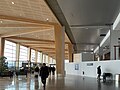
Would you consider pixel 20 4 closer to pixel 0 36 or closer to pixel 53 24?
pixel 53 24

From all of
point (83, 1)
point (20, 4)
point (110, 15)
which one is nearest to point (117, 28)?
point (110, 15)

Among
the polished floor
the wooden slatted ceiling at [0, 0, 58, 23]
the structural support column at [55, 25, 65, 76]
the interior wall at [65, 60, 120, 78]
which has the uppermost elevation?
the wooden slatted ceiling at [0, 0, 58, 23]

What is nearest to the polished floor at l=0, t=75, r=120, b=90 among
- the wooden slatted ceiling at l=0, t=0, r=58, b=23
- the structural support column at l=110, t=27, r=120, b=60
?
the wooden slatted ceiling at l=0, t=0, r=58, b=23

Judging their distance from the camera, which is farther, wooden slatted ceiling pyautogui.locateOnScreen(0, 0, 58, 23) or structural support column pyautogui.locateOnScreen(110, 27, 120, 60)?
structural support column pyautogui.locateOnScreen(110, 27, 120, 60)

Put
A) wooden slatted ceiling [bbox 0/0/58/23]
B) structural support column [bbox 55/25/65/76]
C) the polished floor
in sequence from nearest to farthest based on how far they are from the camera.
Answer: the polished floor < wooden slatted ceiling [bbox 0/0/58/23] < structural support column [bbox 55/25/65/76]

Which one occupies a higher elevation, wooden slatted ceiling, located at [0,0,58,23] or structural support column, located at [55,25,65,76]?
wooden slatted ceiling, located at [0,0,58,23]

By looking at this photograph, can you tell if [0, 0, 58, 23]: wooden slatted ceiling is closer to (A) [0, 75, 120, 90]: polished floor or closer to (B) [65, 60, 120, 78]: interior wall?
(A) [0, 75, 120, 90]: polished floor

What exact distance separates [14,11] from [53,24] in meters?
7.96

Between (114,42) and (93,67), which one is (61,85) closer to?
(114,42)

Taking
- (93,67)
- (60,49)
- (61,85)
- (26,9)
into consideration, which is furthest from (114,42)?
(61,85)

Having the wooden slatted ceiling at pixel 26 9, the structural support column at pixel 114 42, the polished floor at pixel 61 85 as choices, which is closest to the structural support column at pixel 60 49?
the wooden slatted ceiling at pixel 26 9

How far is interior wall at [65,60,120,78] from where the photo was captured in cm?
2568

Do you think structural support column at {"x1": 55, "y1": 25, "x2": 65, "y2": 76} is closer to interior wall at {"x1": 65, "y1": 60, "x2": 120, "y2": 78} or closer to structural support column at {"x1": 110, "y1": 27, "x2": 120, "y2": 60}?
interior wall at {"x1": 65, "y1": 60, "x2": 120, "y2": 78}

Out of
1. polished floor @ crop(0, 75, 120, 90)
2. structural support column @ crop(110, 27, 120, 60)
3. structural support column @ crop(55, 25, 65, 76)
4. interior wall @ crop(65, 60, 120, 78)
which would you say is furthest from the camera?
structural support column @ crop(55, 25, 65, 76)
